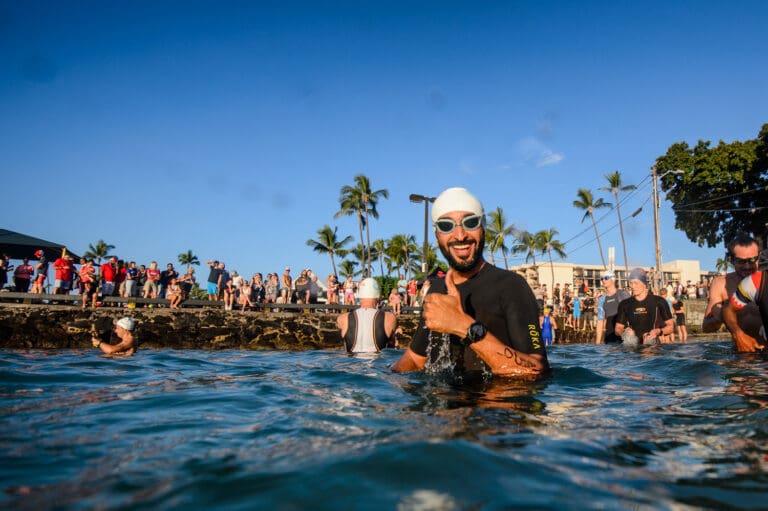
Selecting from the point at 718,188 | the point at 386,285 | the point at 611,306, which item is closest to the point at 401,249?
the point at 386,285

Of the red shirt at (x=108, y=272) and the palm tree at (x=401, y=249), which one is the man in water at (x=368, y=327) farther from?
the palm tree at (x=401, y=249)

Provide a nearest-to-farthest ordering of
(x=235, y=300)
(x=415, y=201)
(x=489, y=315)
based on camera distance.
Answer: (x=489, y=315), (x=235, y=300), (x=415, y=201)

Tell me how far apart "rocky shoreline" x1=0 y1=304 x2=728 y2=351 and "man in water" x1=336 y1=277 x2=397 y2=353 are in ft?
28.6

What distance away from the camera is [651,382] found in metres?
4.56

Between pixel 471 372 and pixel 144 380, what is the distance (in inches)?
130

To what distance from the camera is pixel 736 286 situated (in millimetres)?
6375

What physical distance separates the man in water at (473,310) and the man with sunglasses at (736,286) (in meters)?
3.78

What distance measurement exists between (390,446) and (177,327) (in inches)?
622

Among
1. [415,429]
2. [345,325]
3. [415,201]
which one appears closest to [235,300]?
[415,201]

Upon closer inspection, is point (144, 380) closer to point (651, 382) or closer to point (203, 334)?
point (651, 382)

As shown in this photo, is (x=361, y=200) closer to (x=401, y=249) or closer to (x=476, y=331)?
(x=401, y=249)

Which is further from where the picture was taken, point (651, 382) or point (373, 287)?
point (373, 287)

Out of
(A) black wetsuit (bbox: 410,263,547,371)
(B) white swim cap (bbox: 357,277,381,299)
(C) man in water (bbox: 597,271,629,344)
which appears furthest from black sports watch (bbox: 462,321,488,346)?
(C) man in water (bbox: 597,271,629,344)

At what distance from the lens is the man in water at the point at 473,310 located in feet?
11.4
